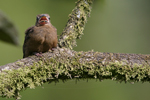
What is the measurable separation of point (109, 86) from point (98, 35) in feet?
3.78

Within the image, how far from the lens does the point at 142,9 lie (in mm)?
5488

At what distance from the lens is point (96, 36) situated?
16.6 feet

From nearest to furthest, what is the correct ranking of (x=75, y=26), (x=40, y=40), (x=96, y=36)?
(x=40, y=40)
(x=75, y=26)
(x=96, y=36)

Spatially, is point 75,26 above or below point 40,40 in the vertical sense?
above

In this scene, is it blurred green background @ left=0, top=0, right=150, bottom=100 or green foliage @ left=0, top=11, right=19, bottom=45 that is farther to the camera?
blurred green background @ left=0, top=0, right=150, bottom=100

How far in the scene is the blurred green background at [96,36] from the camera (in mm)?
4574

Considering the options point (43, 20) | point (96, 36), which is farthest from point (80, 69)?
point (96, 36)

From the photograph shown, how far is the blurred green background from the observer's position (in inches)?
180

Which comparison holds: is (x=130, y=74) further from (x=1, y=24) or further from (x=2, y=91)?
(x=1, y=24)

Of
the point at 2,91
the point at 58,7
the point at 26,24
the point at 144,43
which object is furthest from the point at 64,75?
the point at 144,43

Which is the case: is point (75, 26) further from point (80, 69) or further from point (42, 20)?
point (80, 69)

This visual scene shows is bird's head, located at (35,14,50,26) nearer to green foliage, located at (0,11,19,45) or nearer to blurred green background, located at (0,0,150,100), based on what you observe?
green foliage, located at (0,11,19,45)

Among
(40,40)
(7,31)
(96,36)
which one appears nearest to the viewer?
(7,31)

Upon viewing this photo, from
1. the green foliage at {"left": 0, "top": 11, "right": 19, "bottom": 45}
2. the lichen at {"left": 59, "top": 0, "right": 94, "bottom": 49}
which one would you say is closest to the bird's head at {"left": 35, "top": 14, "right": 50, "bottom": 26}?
the lichen at {"left": 59, "top": 0, "right": 94, "bottom": 49}
